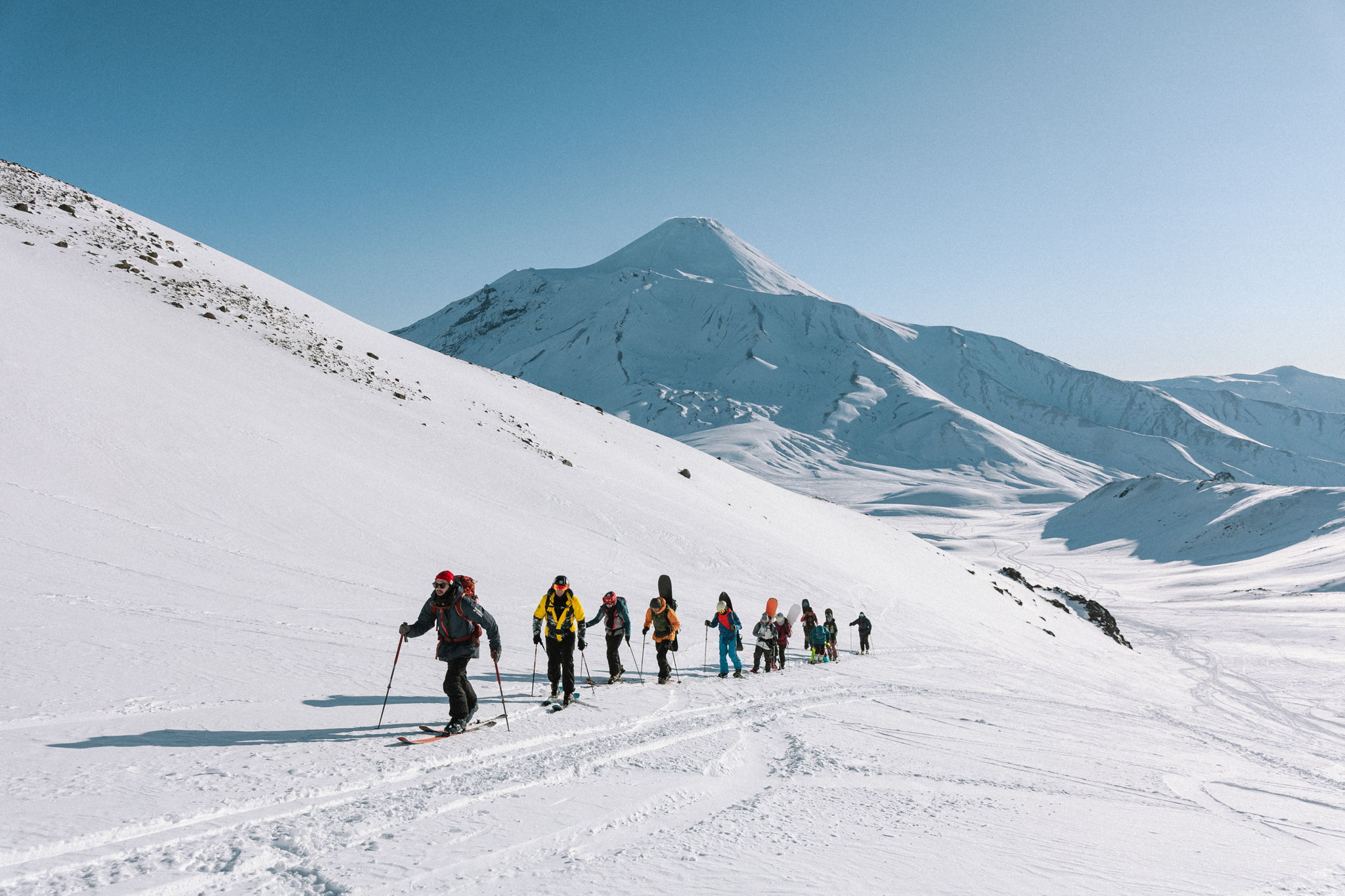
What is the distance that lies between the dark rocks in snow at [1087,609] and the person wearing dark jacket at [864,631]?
2849cm

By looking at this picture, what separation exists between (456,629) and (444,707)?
1878 millimetres

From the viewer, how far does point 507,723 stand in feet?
29.2

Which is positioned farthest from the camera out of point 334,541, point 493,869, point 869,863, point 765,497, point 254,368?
A: point 765,497

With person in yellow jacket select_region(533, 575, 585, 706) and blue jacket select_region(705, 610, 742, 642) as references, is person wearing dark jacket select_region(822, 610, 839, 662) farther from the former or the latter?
person in yellow jacket select_region(533, 575, 585, 706)

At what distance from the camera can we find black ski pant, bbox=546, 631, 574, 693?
10.3m

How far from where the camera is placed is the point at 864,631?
2055 centimetres

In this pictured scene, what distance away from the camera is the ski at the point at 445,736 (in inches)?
307

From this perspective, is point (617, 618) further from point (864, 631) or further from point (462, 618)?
point (864, 631)

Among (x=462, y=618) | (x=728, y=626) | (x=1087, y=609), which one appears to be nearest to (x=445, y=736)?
(x=462, y=618)

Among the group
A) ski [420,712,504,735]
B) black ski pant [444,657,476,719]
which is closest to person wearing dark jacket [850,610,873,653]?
ski [420,712,504,735]

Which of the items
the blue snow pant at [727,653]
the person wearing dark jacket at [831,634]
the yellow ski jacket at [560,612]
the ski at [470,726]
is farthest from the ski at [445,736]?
the person wearing dark jacket at [831,634]

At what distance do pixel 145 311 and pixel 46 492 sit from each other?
60.3 feet

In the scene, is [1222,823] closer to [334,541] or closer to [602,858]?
[602,858]

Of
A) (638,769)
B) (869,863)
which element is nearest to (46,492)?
(638,769)
